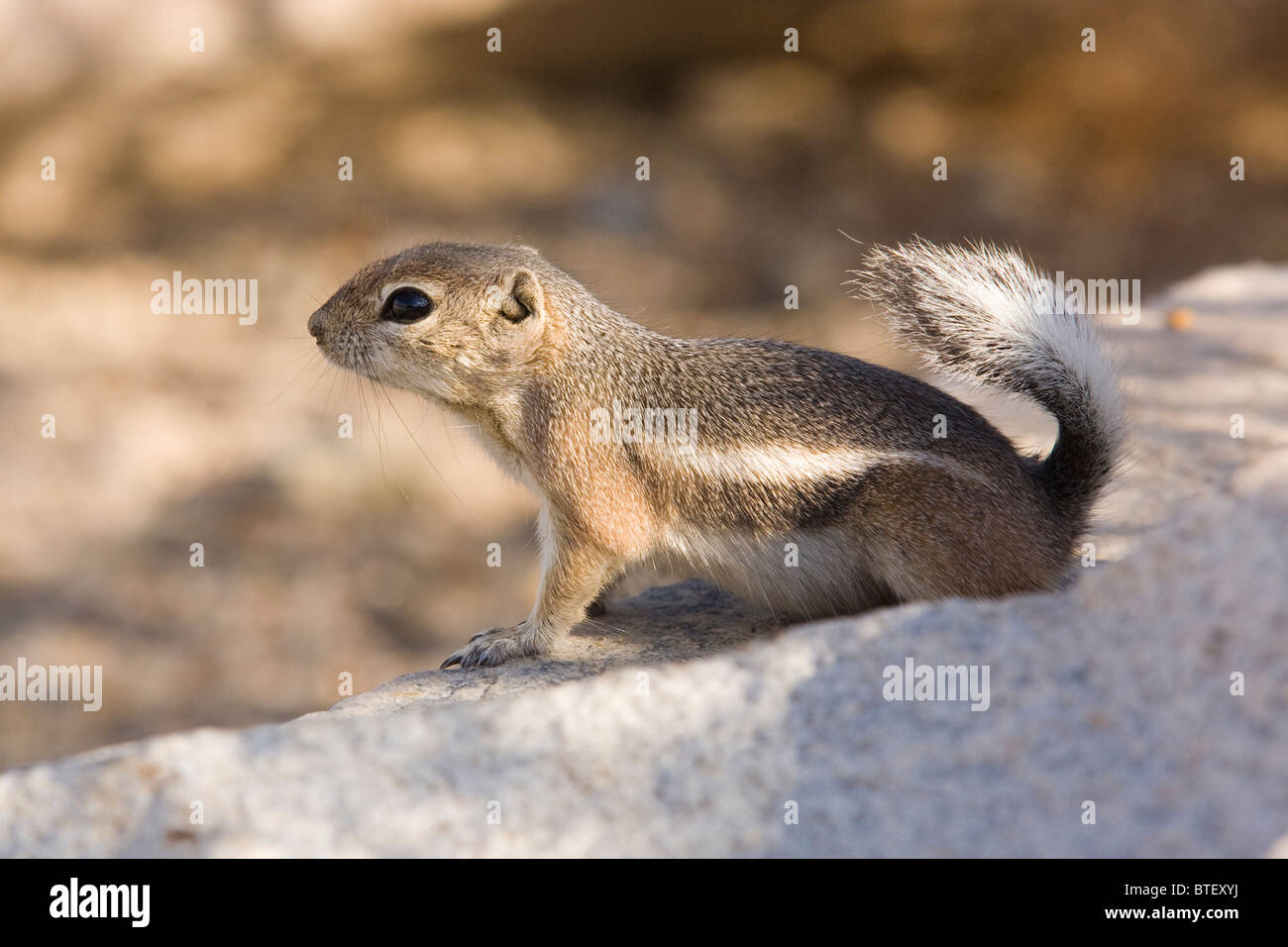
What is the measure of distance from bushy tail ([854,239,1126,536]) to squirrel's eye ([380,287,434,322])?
5.81 feet

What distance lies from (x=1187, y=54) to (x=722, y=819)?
42.4 feet

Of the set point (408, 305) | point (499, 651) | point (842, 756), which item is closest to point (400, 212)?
point (408, 305)

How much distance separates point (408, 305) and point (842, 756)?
2504 mm

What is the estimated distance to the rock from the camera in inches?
101

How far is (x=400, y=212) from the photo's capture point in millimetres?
11977

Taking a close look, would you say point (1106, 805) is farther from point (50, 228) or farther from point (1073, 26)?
point (1073, 26)

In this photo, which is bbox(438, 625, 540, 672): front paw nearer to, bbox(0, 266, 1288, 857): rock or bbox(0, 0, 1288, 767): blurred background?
bbox(0, 266, 1288, 857): rock

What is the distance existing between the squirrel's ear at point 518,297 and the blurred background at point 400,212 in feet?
12.6

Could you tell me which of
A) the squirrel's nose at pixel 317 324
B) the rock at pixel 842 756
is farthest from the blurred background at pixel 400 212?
the rock at pixel 842 756

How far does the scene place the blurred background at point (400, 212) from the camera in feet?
28.9

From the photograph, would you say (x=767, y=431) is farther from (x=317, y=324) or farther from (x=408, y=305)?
(x=317, y=324)

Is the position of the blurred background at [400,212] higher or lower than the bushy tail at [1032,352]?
higher

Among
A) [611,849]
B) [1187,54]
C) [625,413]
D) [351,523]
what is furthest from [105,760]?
[1187,54]

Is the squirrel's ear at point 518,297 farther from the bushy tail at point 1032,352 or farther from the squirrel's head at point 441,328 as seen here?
the bushy tail at point 1032,352
